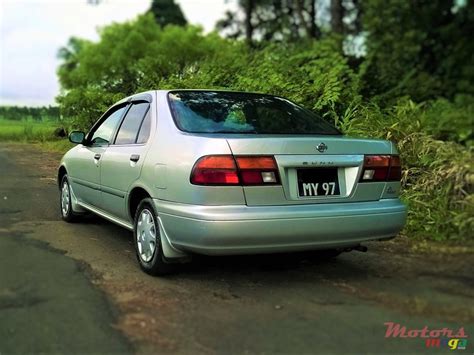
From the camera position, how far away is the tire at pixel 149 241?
14.3 ft

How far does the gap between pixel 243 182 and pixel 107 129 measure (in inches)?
95.9

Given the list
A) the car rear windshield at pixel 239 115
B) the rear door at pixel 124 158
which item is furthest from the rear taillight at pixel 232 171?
the rear door at pixel 124 158

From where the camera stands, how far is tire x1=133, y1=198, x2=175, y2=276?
14.3 ft

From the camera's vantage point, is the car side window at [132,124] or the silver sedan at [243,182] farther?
the car side window at [132,124]

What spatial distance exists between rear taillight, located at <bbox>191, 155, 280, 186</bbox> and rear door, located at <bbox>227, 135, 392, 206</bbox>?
0.05 m

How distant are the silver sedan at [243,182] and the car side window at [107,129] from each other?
61 cm

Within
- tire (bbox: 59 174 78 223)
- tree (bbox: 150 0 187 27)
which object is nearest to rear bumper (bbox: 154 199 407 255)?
tire (bbox: 59 174 78 223)

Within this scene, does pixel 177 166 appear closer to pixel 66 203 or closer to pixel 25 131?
pixel 66 203

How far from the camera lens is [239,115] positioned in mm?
4730

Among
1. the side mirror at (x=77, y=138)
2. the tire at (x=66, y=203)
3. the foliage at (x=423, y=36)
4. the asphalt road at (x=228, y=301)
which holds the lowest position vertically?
the asphalt road at (x=228, y=301)

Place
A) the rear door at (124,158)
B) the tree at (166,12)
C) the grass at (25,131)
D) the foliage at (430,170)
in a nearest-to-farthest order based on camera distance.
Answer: the rear door at (124,158)
the foliage at (430,170)
the grass at (25,131)
the tree at (166,12)

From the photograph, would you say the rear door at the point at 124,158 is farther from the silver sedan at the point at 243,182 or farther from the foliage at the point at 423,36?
the foliage at the point at 423,36

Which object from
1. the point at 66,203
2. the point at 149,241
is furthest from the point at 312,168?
the point at 66,203

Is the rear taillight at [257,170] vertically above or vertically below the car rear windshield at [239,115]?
below
